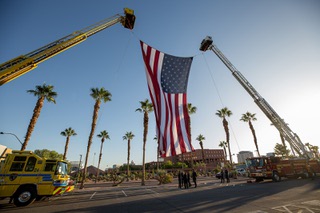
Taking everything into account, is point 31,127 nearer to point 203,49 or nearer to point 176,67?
point 176,67

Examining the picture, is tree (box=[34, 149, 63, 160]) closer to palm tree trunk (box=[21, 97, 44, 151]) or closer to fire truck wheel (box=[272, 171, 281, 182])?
palm tree trunk (box=[21, 97, 44, 151])

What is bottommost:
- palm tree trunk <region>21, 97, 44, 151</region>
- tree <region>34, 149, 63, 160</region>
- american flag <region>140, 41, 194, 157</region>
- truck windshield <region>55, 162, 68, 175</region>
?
truck windshield <region>55, 162, 68, 175</region>

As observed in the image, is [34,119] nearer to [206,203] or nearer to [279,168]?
[206,203]

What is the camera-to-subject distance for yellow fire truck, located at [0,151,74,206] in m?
10.2

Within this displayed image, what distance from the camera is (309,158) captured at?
66.4ft

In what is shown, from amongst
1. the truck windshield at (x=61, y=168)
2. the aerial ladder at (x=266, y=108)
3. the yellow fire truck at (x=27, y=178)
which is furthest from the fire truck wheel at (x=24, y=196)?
the aerial ladder at (x=266, y=108)

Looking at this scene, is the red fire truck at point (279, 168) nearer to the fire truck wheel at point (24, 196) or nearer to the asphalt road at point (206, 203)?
the asphalt road at point (206, 203)

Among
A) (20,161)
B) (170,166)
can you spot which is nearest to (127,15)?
(20,161)

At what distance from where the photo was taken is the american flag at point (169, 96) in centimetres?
790

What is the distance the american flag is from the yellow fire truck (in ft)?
29.9

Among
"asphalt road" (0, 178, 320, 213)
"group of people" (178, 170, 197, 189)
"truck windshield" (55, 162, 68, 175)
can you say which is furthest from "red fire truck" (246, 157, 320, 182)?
"truck windshield" (55, 162, 68, 175)

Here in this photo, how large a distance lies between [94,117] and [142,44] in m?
23.0

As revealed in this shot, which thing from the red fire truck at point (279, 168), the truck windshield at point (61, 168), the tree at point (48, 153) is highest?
the tree at point (48, 153)

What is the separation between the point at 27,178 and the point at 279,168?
2608cm
